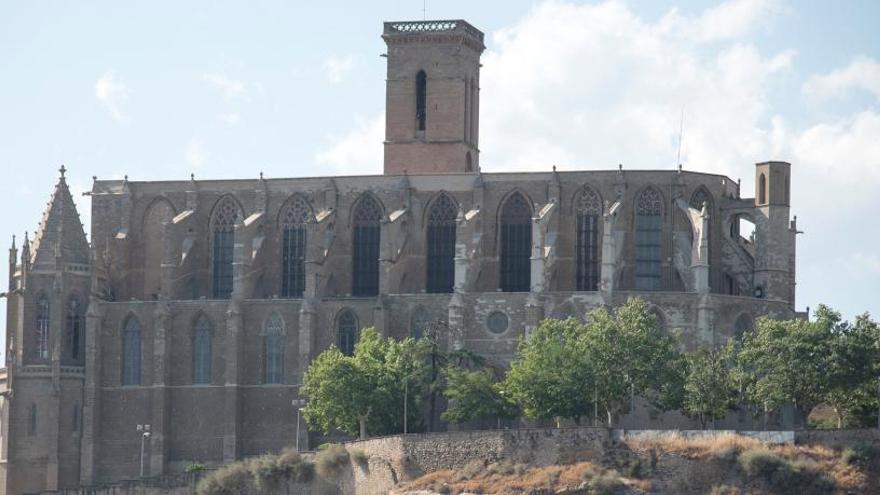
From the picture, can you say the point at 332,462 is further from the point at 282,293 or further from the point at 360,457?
the point at 282,293

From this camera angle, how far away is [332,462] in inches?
5094

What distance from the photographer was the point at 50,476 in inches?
5743

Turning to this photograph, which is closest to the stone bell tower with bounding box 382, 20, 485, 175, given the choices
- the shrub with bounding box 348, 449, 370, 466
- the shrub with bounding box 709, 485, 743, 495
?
the shrub with bounding box 348, 449, 370, 466

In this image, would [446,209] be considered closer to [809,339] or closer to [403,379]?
[403,379]

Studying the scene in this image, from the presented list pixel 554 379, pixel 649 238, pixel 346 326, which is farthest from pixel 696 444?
pixel 346 326

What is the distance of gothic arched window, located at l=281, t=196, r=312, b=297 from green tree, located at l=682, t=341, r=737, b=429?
2799cm

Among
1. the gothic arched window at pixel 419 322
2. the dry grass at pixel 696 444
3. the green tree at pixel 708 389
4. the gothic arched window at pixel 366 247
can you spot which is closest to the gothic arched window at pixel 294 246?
Answer: the gothic arched window at pixel 366 247

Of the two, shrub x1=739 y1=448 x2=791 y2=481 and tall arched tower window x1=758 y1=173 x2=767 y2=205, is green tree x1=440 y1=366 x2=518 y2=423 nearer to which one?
tall arched tower window x1=758 y1=173 x2=767 y2=205

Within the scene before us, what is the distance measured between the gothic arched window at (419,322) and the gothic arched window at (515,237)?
18.7ft

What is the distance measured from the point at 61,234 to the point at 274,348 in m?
13.6

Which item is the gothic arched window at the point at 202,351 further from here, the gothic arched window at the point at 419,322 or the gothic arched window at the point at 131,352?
the gothic arched window at the point at 419,322

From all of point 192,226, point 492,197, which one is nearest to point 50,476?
point 192,226

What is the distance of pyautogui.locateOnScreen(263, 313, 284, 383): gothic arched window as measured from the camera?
14712cm

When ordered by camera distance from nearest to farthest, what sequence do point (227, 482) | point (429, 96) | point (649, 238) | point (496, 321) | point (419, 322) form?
1. point (227, 482)
2. point (496, 321)
3. point (419, 322)
4. point (649, 238)
5. point (429, 96)
